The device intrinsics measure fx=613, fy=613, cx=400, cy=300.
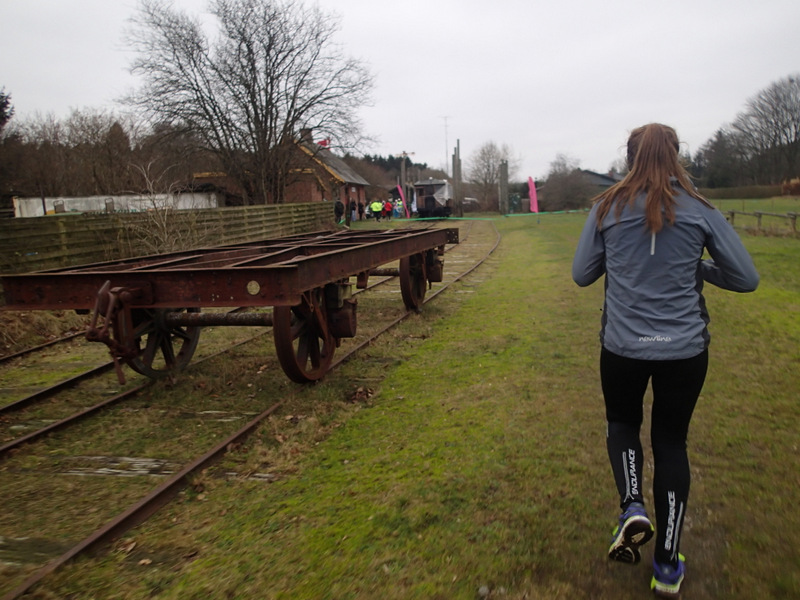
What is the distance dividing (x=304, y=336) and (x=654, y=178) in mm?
3783

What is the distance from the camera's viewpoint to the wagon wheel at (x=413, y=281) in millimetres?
8546

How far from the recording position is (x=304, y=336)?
5.53m

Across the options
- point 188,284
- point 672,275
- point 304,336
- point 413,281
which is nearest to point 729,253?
point 672,275

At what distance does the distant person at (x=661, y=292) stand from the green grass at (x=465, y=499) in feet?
1.37

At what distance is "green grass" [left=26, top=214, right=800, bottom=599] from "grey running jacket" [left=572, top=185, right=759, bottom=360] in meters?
1.02

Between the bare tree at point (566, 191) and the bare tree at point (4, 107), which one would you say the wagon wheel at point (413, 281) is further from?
the bare tree at point (566, 191)

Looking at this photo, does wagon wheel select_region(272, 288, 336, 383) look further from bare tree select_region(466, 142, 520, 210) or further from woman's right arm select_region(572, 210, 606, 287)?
bare tree select_region(466, 142, 520, 210)

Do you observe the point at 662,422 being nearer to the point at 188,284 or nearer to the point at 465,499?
the point at 465,499

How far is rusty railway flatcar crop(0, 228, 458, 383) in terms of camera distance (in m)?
4.45

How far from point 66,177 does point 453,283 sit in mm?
30502

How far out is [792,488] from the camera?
3250mm

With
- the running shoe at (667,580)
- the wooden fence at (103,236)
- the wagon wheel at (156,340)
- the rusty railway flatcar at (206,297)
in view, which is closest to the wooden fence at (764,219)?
the rusty railway flatcar at (206,297)

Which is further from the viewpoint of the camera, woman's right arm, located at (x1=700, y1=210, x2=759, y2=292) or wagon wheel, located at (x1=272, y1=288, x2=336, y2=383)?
wagon wheel, located at (x1=272, y1=288, x2=336, y2=383)

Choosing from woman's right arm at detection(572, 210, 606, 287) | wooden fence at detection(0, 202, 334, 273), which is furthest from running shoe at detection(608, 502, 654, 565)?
wooden fence at detection(0, 202, 334, 273)
